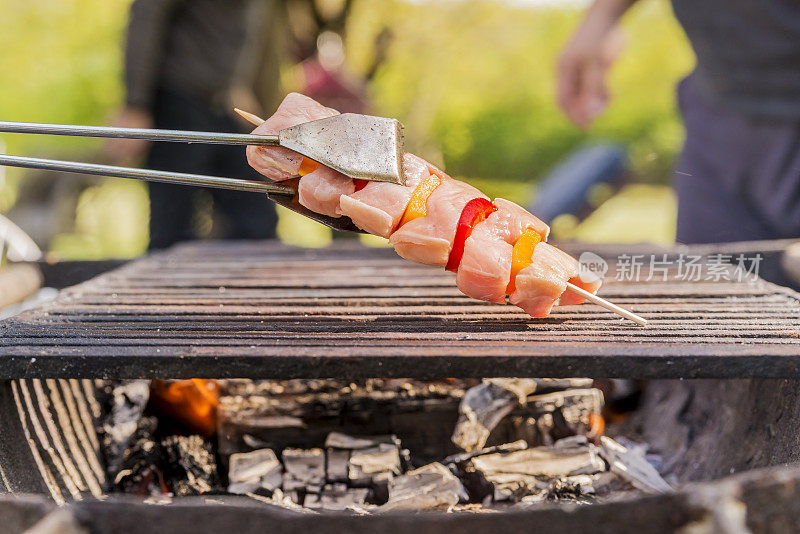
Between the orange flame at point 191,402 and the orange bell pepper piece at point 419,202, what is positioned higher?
the orange bell pepper piece at point 419,202

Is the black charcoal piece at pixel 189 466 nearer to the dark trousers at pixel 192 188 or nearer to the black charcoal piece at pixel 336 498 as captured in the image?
the black charcoal piece at pixel 336 498

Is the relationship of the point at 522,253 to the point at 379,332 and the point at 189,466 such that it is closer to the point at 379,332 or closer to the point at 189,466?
the point at 379,332

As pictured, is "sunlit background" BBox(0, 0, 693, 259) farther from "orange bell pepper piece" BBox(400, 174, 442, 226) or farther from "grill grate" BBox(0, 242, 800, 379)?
"orange bell pepper piece" BBox(400, 174, 442, 226)

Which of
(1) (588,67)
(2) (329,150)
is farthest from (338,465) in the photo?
(1) (588,67)

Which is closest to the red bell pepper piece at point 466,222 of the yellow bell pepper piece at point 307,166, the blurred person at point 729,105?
the yellow bell pepper piece at point 307,166

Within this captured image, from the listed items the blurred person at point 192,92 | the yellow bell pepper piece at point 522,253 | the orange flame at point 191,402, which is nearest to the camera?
the yellow bell pepper piece at point 522,253

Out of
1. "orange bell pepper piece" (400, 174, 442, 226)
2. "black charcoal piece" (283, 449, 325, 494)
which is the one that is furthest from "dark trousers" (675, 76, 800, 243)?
"black charcoal piece" (283, 449, 325, 494)

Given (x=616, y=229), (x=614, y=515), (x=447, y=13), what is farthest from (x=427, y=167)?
(x=447, y=13)
